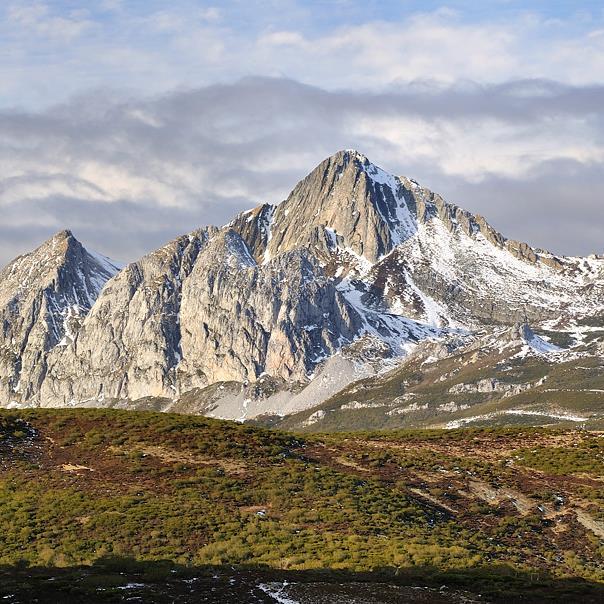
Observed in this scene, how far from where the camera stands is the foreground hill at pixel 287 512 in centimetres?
4478

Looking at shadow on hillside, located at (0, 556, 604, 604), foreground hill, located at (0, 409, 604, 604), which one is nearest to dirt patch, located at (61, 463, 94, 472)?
foreground hill, located at (0, 409, 604, 604)

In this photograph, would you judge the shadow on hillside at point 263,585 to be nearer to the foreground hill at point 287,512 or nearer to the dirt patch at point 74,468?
the foreground hill at point 287,512

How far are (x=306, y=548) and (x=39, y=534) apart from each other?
16937mm

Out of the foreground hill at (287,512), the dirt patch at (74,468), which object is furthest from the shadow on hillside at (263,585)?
the dirt patch at (74,468)

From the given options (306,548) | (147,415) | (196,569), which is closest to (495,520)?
(306,548)

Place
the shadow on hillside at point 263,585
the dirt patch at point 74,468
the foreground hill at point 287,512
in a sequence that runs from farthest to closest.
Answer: the dirt patch at point 74,468
the foreground hill at point 287,512
the shadow on hillside at point 263,585

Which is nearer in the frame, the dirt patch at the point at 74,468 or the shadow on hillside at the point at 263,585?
the shadow on hillside at the point at 263,585

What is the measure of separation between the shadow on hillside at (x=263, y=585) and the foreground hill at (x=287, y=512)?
0.49 ft

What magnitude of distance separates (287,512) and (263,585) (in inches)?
680

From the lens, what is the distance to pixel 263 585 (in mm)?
43656

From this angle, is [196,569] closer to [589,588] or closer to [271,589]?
[271,589]

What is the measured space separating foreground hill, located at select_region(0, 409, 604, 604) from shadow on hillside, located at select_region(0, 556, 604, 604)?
150 millimetres

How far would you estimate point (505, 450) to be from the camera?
267 ft

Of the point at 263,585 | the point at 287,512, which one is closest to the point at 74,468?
the point at 287,512
